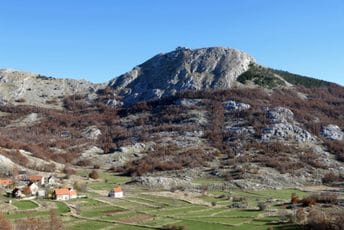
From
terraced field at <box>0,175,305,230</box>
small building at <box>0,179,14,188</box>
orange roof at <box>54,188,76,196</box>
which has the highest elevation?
small building at <box>0,179,14,188</box>

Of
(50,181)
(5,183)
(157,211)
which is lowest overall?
(157,211)

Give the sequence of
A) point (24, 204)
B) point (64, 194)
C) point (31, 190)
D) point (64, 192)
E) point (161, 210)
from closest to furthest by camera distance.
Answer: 1. point (161, 210)
2. point (24, 204)
3. point (64, 194)
4. point (64, 192)
5. point (31, 190)

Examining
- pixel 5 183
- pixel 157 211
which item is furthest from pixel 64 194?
pixel 157 211

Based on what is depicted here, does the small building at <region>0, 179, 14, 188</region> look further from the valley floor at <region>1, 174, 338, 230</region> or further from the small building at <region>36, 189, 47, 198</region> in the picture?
the valley floor at <region>1, 174, 338, 230</region>

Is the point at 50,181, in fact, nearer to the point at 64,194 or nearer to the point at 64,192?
the point at 64,192

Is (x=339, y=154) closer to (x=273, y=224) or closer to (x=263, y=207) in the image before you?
(x=263, y=207)

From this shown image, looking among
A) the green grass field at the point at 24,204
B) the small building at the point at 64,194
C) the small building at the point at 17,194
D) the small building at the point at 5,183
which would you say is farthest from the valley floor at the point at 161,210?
the small building at the point at 5,183

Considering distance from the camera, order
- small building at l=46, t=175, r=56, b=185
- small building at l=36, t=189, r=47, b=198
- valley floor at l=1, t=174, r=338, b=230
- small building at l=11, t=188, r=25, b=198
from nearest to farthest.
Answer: valley floor at l=1, t=174, r=338, b=230 < small building at l=11, t=188, r=25, b=198 < small building at l=36, t=189, r=47, b=198 < small building at l=46, t=175, r=56, b=185

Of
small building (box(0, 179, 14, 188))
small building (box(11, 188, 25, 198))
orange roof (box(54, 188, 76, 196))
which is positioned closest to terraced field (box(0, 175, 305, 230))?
orange roof (box(54, 188, 76, 196))

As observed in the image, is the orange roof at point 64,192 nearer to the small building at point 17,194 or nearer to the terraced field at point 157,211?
the terraced field at point 157,211

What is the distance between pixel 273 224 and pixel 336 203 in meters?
26.7

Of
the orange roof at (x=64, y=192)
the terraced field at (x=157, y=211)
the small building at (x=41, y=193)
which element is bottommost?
the terraced field at (x=157, y=211)

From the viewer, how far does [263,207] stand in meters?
93.6

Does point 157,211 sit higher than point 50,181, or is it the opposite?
point 50,181
